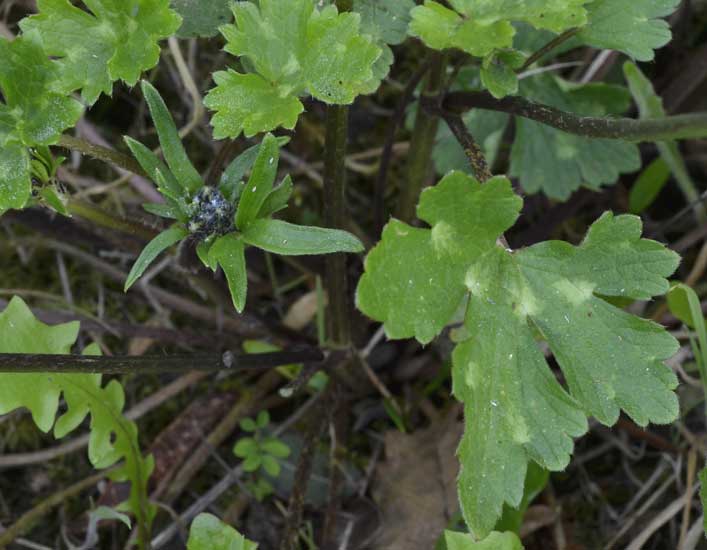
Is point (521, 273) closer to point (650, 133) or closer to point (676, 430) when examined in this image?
point (650, 133)

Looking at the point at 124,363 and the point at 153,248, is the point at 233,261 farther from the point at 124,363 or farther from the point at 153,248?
the point at 124,363

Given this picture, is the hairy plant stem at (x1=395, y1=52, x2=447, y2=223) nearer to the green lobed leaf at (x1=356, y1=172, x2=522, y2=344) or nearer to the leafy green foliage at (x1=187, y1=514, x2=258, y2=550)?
the green lobed leaf at (x1=356, y1=172, x2=522, y2=344)

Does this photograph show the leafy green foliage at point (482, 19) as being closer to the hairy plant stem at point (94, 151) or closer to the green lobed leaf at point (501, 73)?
the green lobed leaf at point (501, 73)

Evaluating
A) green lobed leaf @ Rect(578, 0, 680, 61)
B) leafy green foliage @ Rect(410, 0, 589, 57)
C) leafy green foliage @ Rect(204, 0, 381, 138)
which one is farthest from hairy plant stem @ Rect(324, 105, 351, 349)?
green lobed leaf @ Rect(578, 0, 680, 61)

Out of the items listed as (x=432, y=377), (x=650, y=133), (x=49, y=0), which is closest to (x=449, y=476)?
(x=432, y=377)

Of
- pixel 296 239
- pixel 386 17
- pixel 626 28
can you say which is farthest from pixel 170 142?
pixel 626 28
